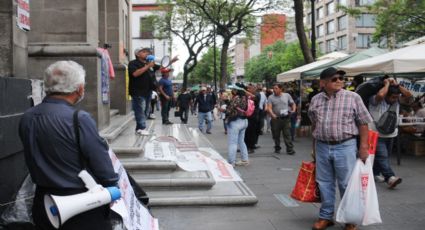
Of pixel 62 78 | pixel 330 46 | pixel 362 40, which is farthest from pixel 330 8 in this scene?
pixel 62 78

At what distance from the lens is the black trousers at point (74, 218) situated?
123 inches

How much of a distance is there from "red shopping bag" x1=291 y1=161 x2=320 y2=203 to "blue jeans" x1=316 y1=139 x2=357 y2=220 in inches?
4.7

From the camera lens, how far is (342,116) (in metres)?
5.45

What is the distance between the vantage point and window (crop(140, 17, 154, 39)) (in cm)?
4621

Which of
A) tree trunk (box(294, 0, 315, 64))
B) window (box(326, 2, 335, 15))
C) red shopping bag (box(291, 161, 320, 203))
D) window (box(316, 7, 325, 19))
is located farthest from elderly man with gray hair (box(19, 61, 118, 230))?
window (box(316, 7, 325, 19))

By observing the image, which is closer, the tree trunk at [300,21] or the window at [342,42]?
the tree trunk at [300,21]

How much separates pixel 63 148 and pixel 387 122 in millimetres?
6752

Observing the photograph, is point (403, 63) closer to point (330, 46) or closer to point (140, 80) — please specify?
point (140, 80)

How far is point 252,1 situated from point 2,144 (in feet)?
104

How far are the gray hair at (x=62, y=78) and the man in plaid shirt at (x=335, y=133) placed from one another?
10.4ft

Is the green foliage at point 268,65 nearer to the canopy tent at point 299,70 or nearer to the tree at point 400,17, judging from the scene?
the tree at point 400,17

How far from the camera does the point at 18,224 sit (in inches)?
140

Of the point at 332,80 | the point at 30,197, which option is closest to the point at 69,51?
the point at 332,80

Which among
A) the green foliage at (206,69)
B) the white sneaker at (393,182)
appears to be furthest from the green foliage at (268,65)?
the white sneaker at (393,182)
